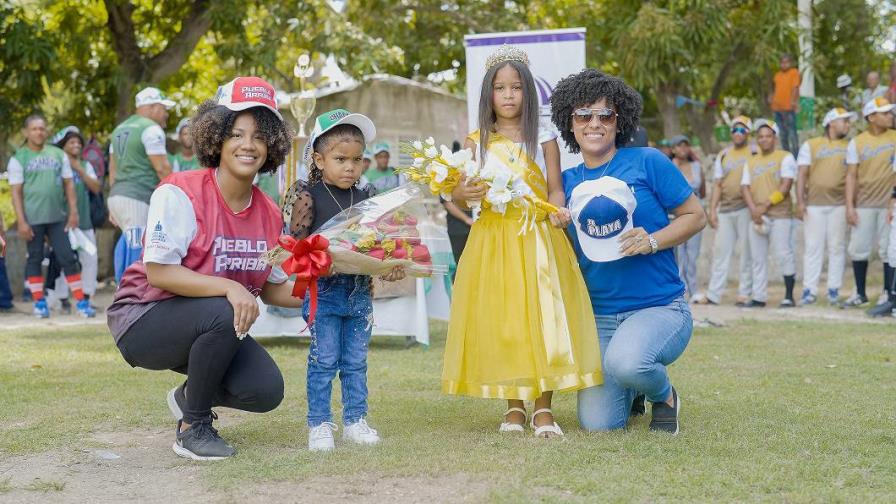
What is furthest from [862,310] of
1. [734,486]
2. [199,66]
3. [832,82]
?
[199,66]

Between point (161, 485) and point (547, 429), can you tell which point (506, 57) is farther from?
point (161, 485)

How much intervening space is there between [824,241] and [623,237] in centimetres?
875

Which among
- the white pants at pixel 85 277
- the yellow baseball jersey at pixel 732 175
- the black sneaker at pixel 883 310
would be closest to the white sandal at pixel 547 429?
the black sneaker at pixel 883 310

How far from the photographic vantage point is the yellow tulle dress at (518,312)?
533 cm

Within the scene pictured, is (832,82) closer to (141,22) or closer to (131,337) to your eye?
(141,22)

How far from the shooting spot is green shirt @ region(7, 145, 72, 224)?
40.0 feet

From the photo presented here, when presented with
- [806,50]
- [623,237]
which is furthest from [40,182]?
[806,50]

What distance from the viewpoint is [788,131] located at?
17.9m

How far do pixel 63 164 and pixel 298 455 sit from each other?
8.43 metres

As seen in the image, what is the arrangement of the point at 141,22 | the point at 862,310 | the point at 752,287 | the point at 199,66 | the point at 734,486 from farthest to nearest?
the point at 199,66 < the point at 141,22 < the point at 752,287 < the point at 862,310 < the point at 734,486

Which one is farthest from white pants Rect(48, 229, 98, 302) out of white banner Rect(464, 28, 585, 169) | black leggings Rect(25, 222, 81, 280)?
white banner Rect(464, 28, 585, 169)

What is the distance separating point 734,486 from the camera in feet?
14.1

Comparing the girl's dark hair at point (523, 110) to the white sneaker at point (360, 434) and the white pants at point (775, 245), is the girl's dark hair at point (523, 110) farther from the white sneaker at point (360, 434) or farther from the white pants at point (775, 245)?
the white pants at point (775, 245)

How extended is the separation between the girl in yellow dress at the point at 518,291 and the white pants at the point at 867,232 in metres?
8.06
